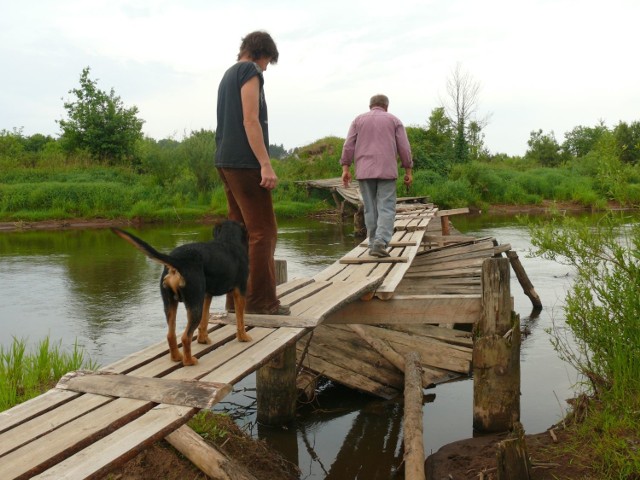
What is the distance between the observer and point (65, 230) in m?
23.7

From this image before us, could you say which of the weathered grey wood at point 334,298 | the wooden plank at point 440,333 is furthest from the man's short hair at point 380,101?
the wooden plank at point 440,333

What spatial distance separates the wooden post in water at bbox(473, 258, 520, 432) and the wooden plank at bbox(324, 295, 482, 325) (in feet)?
0.54

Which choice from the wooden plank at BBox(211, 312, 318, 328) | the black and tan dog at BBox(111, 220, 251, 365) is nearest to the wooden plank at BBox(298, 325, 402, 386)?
the wooden plank at BBox(211, 312, 318, 328)

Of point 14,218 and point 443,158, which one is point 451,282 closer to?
point 14,218

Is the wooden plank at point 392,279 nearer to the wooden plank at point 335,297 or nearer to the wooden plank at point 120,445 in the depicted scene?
the wooden plank at point 335,297

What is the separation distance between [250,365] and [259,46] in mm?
2206

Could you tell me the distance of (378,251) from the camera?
25.9 feet

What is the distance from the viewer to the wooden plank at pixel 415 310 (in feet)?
18.7

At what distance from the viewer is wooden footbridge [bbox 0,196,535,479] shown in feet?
9.32

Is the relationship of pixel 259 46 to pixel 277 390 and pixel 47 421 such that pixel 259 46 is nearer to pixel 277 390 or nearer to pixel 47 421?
pixel 47 421

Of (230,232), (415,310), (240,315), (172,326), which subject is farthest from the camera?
(415,310)

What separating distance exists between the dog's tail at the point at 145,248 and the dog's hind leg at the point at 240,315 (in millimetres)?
821

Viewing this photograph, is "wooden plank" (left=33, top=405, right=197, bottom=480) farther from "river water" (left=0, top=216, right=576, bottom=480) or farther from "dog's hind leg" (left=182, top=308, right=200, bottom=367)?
"river water" (left=0, top=216, right=576, bottom=480)

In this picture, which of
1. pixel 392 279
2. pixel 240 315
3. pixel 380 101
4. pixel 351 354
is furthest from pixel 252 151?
pixel 380 101
